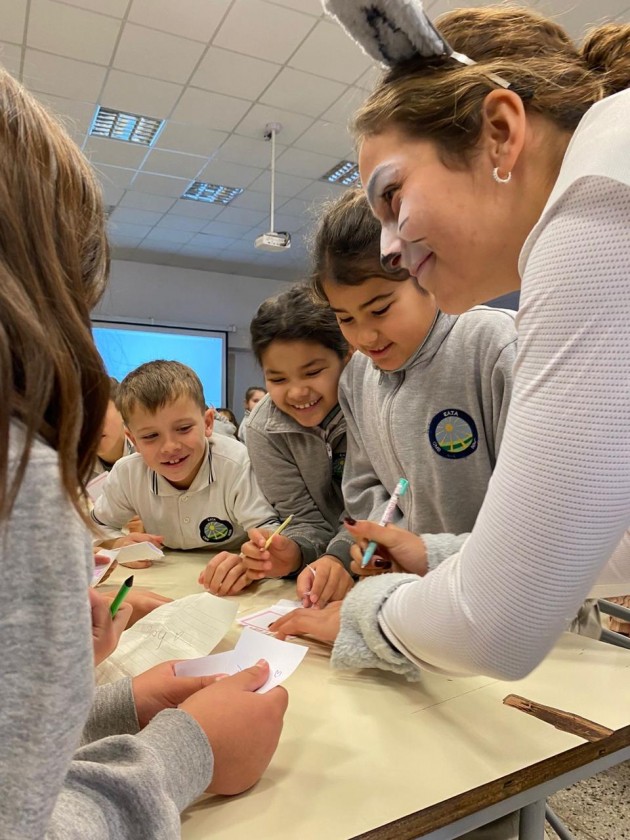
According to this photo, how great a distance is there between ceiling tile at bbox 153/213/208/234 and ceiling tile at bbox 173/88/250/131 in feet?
5.78

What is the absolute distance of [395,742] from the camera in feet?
1.83

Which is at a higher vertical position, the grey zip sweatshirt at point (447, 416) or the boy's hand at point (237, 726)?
the grey zip sweatshirt at point (447, 416)

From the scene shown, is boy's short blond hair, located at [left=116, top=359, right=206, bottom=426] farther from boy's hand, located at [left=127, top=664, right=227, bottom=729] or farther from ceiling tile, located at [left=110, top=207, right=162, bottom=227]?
ceiling tile, located at [left=110, top=207, right=162, bottom=227]

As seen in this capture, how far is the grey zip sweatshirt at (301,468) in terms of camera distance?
129 centimetres

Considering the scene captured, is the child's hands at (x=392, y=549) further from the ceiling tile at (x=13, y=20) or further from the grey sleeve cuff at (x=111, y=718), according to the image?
the ceiling tile at (x=13, y=20)

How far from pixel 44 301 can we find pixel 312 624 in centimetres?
60

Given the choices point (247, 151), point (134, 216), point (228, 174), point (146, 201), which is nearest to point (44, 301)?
point (247, 151)

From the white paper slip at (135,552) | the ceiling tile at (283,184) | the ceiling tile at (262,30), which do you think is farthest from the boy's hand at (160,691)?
the ceiling tile at (283,184)

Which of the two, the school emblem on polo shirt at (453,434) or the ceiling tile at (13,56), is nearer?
the school emblem on polo shirt at (453,434)

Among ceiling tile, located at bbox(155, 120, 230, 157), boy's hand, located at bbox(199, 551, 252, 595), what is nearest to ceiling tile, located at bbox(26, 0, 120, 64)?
ceiling tile, located at bbox(155, 120, 230, 157)

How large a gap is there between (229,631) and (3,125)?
0.72 meters

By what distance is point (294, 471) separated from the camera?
1.36 m

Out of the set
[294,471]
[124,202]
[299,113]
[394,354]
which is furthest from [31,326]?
[124,202]

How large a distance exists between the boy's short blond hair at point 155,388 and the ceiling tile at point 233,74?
2.47 metres
